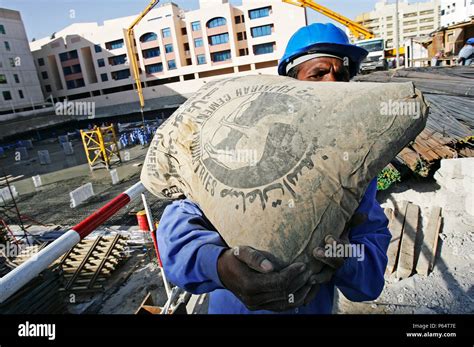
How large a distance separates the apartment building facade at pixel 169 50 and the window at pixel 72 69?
147mm

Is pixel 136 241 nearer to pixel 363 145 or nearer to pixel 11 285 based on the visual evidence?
pixel 11 285

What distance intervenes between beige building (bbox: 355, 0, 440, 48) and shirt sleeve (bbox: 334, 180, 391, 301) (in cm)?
8362

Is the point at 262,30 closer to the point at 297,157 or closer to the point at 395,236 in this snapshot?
the point at 395,236

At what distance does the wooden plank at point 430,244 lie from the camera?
15.0 ft

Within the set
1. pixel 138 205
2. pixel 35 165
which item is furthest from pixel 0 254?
pixel 35 165

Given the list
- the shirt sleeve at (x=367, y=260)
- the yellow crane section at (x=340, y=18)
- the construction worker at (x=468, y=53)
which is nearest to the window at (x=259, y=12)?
the yellow crane section at (x=340, y=18)

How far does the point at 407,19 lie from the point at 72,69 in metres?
75.9

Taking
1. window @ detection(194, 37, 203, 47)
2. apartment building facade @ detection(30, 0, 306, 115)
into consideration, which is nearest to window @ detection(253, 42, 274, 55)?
apartment building facade @ detection(30, 0, 306, 115)

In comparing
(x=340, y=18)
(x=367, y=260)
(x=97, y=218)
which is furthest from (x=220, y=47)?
(x=367, y=260)

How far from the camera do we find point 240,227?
3.29 feet

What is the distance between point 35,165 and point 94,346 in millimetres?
25894

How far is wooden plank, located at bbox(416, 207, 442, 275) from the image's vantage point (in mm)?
4562

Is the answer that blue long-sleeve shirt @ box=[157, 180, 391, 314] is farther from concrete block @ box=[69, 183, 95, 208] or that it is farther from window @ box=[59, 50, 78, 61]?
window @ box=[59, 50, 78, 61]

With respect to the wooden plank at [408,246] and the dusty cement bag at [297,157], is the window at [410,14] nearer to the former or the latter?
the wooden plank at [408,246]
